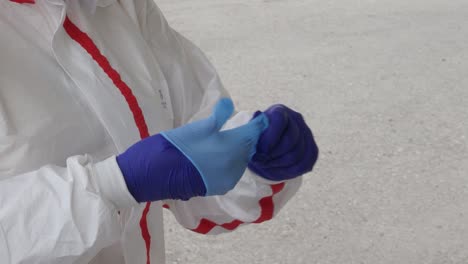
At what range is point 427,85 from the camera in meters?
3.22

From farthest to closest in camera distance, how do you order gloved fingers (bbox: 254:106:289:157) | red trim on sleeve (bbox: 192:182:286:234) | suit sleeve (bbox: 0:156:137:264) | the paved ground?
1. the paved ground
2. red trim on sleeve (bbox: 192:182:286:234)
3. gloved fingers (bbox: 254:106:289:157)
4. suit sleeve (bbox: 0:156:137:264)

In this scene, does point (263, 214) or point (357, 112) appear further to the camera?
point (357, 112)

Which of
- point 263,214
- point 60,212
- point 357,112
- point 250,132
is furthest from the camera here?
point 357,112

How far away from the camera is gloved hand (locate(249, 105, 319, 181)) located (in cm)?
86

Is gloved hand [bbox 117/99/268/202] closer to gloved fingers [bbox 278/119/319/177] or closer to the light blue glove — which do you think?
the light blue glove

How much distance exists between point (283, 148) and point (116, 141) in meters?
0.20

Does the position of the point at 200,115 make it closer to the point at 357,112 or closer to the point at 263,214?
the point at 263,214

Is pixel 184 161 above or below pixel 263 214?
above

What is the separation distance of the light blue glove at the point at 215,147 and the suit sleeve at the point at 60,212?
0.08 m

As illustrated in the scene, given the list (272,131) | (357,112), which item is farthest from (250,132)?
(357,112)

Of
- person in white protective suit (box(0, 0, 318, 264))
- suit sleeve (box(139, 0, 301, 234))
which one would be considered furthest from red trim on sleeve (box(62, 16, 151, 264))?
suit sleeve (box(139, 0, 301, 234))

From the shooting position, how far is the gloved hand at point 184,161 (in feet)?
2.50

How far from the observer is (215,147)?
0.79 meters

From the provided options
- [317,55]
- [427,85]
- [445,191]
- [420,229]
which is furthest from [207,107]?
[317,55]
